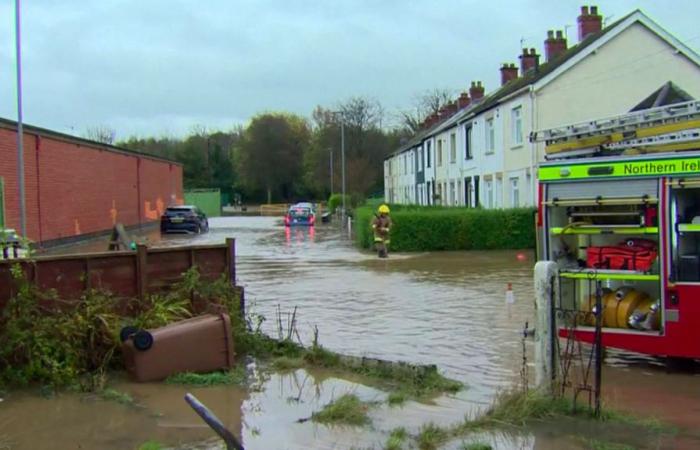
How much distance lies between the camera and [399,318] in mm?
12570

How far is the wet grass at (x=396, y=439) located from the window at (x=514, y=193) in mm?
24313

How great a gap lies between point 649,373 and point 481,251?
17.4 metres

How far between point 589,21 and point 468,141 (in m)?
8.95

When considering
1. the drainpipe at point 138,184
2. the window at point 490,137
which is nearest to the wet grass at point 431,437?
the window at point 490,137

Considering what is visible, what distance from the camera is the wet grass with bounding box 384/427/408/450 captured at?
5793mm

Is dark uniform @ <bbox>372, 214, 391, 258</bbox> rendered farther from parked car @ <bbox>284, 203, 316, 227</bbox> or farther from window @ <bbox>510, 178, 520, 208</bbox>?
parked car @ <bbox>284, 203, 316, 227</bbox>

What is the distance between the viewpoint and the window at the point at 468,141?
3720 centimetres

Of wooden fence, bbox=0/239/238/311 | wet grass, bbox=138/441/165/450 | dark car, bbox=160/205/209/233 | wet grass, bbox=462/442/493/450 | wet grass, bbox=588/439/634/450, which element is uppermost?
dark car, bbox=160/205/209/233

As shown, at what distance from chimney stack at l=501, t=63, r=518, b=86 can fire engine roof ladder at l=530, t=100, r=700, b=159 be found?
3244 centimetres

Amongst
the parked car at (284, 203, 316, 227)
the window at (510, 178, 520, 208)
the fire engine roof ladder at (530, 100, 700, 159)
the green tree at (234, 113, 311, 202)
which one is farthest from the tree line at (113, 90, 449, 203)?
the fire engine roof ladder at (530, 100, 700, 159)

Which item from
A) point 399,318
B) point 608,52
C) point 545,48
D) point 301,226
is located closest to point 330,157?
point 301,226

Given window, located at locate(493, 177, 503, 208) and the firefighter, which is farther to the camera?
window, located at locate(493, 177, 503, 208)

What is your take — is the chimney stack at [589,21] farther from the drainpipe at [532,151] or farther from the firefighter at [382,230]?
the firefighter at [382,230]

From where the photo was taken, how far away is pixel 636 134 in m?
9.16
